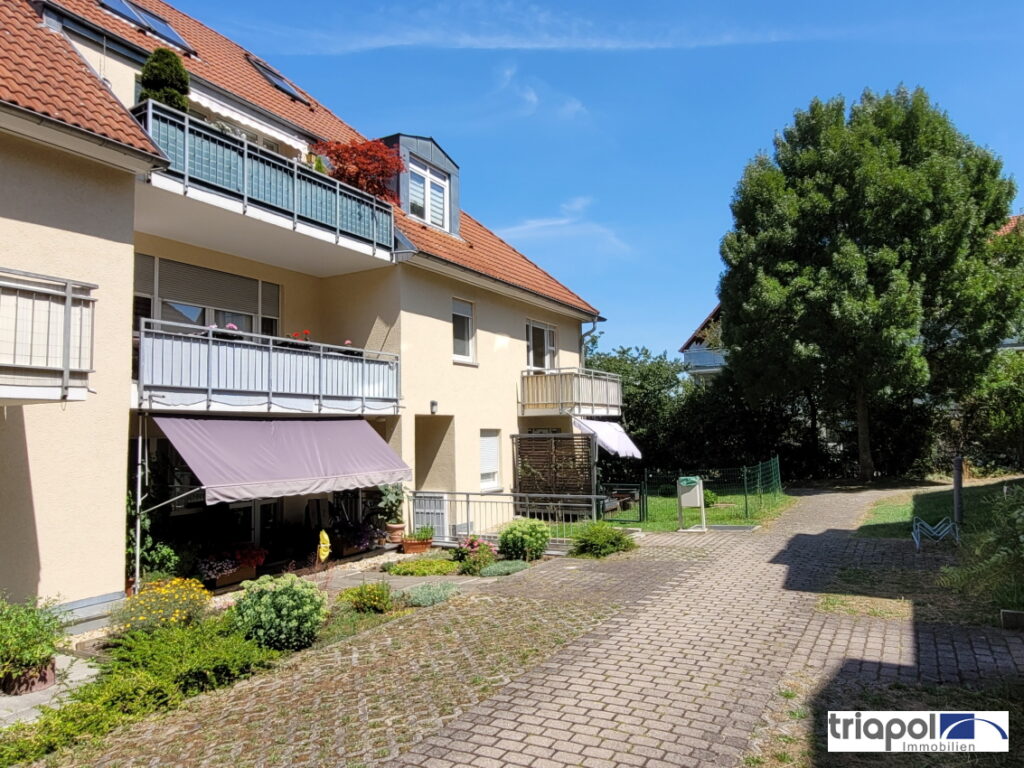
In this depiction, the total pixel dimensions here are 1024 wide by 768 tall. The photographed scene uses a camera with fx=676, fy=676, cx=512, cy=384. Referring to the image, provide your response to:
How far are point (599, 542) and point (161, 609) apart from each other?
7940 millimetres

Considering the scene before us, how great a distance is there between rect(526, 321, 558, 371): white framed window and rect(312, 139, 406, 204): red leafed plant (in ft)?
23.4

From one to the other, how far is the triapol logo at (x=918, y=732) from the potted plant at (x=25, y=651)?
7.22 m

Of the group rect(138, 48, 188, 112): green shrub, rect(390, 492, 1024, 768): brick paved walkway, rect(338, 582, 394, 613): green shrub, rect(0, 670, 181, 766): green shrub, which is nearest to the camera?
rect(390, 492, 1024, 768): brick paved walkway

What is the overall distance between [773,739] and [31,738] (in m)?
5.89

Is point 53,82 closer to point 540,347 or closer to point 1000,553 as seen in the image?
point 1000,553

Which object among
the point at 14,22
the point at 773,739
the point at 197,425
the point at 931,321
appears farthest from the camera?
the point at 931,321

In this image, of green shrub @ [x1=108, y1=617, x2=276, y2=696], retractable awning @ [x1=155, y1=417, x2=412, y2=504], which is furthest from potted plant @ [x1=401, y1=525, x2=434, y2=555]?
green shrub @ [x1=108, y1=617, x2=276, y2=696]

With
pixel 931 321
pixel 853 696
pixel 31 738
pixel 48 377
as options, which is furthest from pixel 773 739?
pixel 931 321

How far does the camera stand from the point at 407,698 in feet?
20.3

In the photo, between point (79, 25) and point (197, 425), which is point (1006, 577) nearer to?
point (197, 425)

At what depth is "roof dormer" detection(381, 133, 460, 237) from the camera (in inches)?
679

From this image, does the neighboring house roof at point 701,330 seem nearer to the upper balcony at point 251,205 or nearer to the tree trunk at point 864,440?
the tree trunk at point 864,440

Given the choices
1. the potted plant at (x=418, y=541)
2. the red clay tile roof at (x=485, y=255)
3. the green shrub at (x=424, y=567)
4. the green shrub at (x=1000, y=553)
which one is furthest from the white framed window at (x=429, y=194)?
the green shrub at (x=1000, y=553)

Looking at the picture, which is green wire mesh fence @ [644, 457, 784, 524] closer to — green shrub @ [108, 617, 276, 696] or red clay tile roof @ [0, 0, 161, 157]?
green shrub @ [108, 617, 276, 696]
